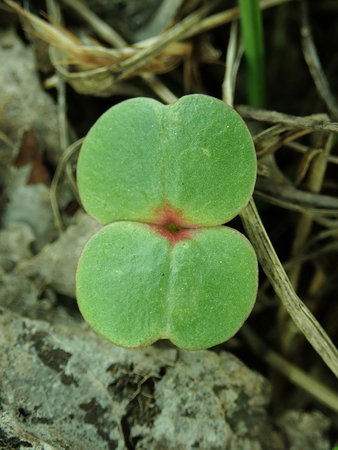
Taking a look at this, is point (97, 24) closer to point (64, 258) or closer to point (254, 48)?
point (254, 48)

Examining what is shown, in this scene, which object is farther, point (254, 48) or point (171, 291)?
point (254, 48)

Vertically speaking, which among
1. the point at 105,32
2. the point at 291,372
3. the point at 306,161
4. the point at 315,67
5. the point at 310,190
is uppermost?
the point at 105,32

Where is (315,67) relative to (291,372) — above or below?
above

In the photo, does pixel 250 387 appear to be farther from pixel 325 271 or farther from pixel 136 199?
pixel 136 199

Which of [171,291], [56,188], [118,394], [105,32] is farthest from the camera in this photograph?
[105,32]

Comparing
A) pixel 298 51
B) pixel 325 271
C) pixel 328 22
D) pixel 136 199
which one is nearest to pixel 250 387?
pixel 325 271

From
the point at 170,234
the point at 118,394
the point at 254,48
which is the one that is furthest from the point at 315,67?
the point at 118,394

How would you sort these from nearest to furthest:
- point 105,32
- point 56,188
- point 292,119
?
1. point 292,119
2. point 56,188
3. point 105,32
